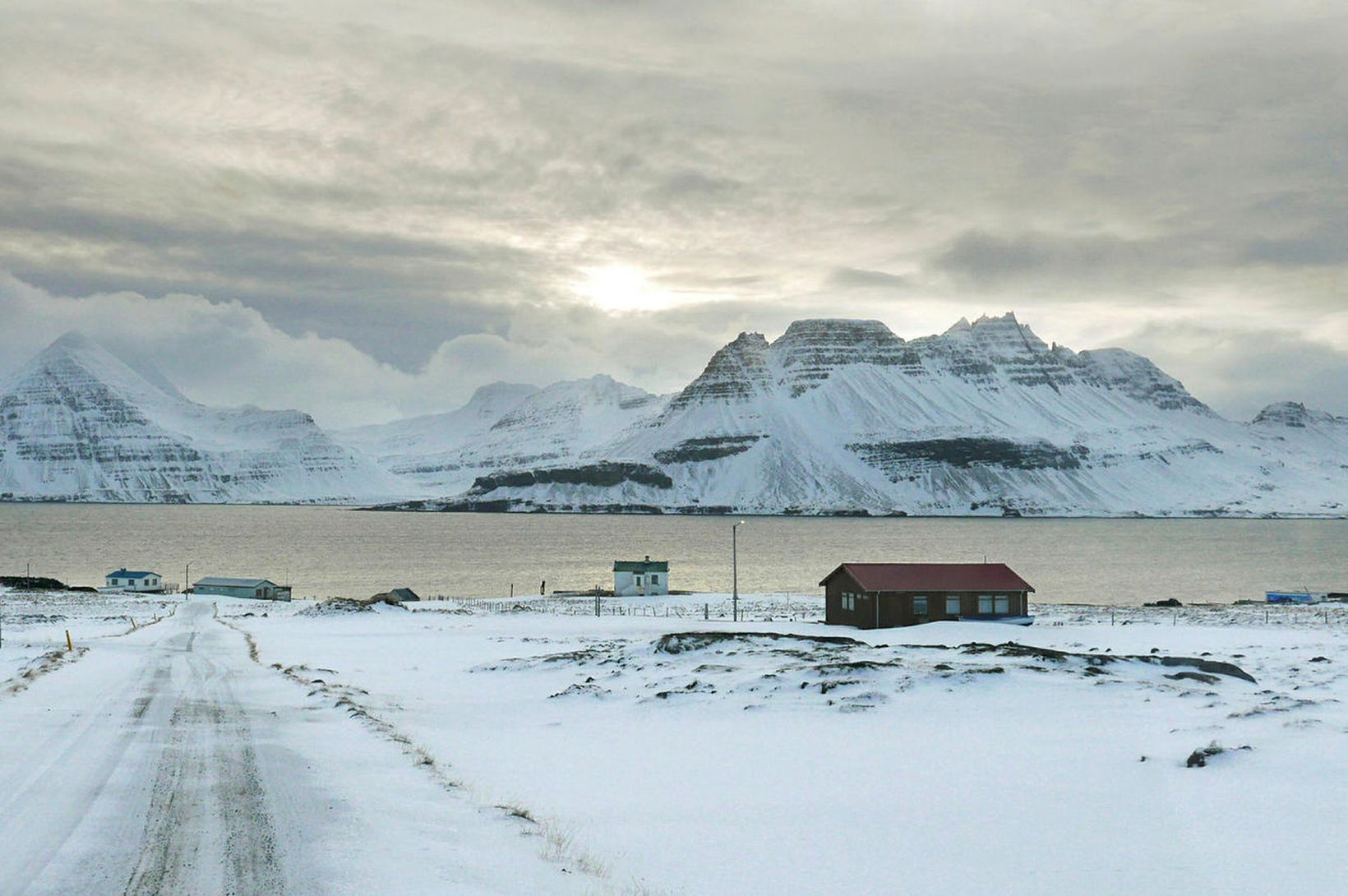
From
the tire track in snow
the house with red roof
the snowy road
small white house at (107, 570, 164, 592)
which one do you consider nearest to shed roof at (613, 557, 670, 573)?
the house with red roof

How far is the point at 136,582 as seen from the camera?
10719 cm

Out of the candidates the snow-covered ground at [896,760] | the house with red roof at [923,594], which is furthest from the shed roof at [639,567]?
the snow-covered ground at [896,760]

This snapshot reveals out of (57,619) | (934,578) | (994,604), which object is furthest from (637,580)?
(57,619)

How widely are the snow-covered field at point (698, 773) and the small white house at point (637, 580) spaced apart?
5760cm

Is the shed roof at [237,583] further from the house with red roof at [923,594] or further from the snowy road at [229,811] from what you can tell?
the snowy road at [229,811]

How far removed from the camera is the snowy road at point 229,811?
42.6ft

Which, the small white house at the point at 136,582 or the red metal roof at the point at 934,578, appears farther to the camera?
the small white house at the point at 136,582

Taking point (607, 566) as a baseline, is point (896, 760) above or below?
below

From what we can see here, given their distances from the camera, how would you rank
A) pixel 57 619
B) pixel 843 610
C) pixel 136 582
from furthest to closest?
pixel 136 582
pixel 57 619
pixel 843 610

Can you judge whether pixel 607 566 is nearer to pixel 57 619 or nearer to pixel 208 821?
pixel 57 619

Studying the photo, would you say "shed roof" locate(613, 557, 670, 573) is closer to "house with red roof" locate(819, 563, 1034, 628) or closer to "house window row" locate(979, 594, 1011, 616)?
"house with red roof" locate(819, 563, 1034, 628)

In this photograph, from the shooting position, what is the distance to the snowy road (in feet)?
42.6

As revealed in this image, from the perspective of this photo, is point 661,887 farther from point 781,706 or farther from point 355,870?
point 781,706

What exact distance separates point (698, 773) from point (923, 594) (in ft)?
135
